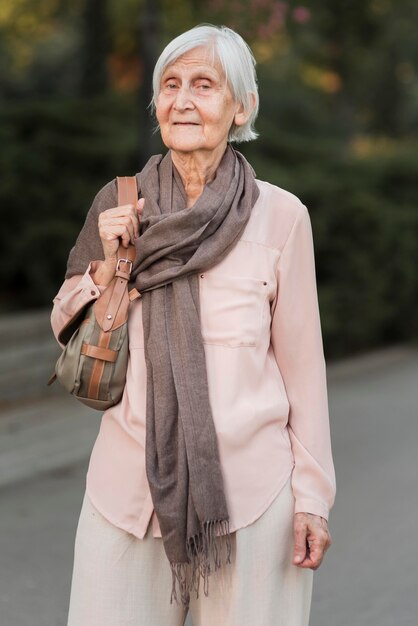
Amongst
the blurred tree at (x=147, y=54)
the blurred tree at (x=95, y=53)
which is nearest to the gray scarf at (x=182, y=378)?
the blurred tree at (x=147, y=54)

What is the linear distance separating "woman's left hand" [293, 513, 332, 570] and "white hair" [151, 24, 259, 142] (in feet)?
3.18

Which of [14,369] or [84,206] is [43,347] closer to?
[14,369]

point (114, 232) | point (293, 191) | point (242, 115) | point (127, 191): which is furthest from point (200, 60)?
point (293, 191)

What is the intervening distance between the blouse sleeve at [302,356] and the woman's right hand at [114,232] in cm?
36

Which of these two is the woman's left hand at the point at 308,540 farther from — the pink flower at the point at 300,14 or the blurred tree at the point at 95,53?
the blurred tree at the point at 95,53

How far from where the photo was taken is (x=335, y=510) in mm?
6598

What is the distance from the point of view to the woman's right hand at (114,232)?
2717 millimetres

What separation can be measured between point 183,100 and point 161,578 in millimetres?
1082

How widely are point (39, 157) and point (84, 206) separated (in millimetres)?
588

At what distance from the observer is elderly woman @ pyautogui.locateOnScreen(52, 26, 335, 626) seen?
8.77ft

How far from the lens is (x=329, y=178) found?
11.8 metres

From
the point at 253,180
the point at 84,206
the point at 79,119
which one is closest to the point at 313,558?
the point at 253,180

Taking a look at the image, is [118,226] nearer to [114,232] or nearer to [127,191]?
[114,232]

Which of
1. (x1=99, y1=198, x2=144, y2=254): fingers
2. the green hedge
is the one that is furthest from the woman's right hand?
the green hedge
